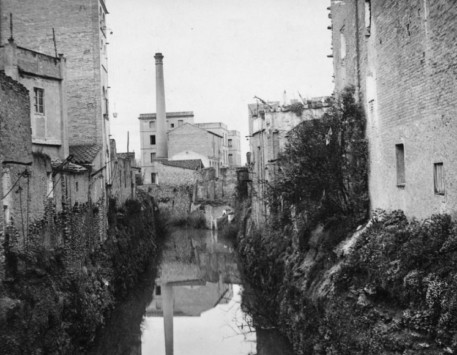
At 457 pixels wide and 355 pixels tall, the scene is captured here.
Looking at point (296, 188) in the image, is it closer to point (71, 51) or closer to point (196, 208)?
point (71, 51)

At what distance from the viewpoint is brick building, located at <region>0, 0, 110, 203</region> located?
26750 millimetres

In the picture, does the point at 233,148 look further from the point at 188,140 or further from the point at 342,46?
A: the point at 342,46

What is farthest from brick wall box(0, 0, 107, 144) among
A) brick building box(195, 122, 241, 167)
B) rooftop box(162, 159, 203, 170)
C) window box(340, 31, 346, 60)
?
brick building box(195, 122, 241, 167)

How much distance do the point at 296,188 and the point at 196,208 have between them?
1533 inches

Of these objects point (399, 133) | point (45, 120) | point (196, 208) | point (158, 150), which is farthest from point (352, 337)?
point (158, 150)

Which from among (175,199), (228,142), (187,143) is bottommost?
(175,199)

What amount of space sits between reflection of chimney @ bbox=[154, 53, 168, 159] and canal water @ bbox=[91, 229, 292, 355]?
89.4 ft

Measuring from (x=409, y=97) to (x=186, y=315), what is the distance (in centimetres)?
1508

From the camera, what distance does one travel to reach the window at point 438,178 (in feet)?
37.6

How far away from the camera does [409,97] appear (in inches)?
501

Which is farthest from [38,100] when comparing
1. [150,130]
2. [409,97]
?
[150,130]

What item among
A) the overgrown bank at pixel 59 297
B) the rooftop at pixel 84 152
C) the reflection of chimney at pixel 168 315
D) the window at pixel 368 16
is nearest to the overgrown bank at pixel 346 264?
the window at pixel 368 16

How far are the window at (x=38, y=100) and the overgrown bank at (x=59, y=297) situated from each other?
5864 mm

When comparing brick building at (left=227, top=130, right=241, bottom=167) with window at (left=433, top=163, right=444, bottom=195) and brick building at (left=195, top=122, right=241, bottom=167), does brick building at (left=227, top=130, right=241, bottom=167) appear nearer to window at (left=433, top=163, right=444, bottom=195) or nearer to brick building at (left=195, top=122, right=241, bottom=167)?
brick building at (left=195, top=122, right=241, bottom=167)
